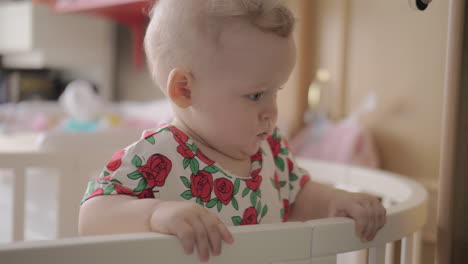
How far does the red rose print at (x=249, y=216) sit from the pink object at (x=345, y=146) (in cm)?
59

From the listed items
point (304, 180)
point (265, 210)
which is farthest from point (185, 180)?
point (304, 180)

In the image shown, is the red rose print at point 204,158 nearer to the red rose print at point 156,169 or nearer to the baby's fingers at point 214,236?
the red rose print at point 156,169

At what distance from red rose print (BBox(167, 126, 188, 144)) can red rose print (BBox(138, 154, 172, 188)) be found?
3cm

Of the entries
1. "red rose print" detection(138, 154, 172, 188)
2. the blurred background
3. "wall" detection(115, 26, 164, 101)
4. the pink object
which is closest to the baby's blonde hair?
"red rose print" detection(138, 154, 172, 188)

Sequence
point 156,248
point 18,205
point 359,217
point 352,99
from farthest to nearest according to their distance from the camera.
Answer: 1. point 352,99
2. point 18,205
3. point 359,217
4. point 156,248

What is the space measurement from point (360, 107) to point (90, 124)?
73cm

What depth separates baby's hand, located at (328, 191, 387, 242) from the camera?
50 cm

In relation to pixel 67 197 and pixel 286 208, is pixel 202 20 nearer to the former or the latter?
pixel 286 208

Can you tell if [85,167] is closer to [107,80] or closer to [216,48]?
[216,48]

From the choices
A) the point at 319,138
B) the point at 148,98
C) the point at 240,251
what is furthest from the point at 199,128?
the point at 148,98

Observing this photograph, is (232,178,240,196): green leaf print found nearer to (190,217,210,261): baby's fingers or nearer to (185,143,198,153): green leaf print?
(185,143,198,153): green leaf print

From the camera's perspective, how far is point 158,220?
453 millimetres

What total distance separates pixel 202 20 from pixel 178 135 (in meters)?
0.14

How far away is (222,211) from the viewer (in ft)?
1.99
